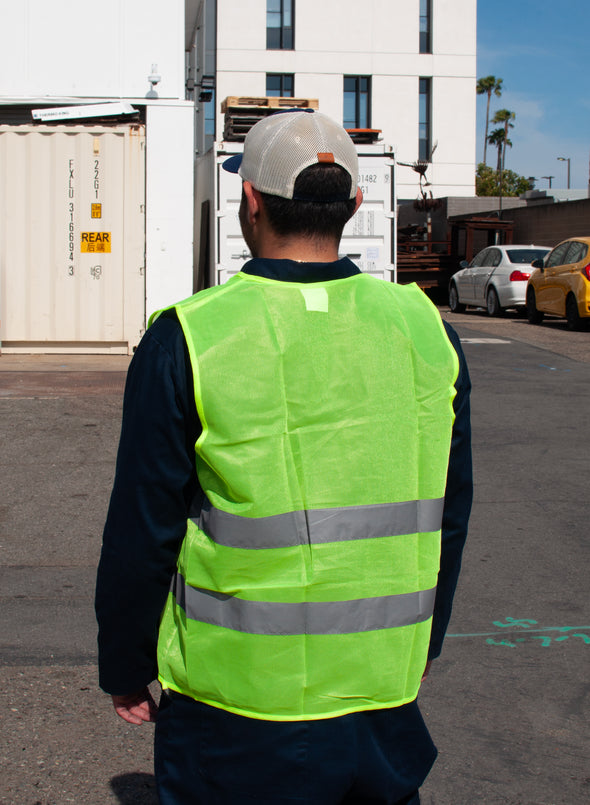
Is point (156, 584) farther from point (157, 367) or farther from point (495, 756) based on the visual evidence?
point (495, 756)

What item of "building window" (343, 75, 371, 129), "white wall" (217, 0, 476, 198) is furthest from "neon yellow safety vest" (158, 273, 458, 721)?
"building window" (343, 75, 371, 129)

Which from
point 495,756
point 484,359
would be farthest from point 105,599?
point 484,359

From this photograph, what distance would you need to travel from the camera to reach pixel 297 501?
1.71 meters

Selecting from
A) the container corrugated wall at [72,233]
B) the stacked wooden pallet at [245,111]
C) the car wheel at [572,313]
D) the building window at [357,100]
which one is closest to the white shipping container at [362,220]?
the container corrugated wall at [72,233]

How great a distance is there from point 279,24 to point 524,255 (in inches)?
900

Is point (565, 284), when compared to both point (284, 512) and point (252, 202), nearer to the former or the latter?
point (252, 202)

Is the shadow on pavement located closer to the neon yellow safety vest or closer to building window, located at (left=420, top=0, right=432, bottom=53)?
the neon yellow safety vest

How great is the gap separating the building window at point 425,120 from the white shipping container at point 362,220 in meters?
28.7

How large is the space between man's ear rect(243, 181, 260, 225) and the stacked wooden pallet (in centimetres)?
1290

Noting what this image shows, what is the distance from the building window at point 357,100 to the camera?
4081 cm

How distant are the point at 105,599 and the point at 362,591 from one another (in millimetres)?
490

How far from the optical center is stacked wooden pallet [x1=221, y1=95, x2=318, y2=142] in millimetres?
14656

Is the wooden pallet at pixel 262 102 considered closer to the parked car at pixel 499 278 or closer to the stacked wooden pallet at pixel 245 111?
the stacked wooden pallet at pixel 245 111

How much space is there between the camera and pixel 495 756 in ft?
Result: 10.9
